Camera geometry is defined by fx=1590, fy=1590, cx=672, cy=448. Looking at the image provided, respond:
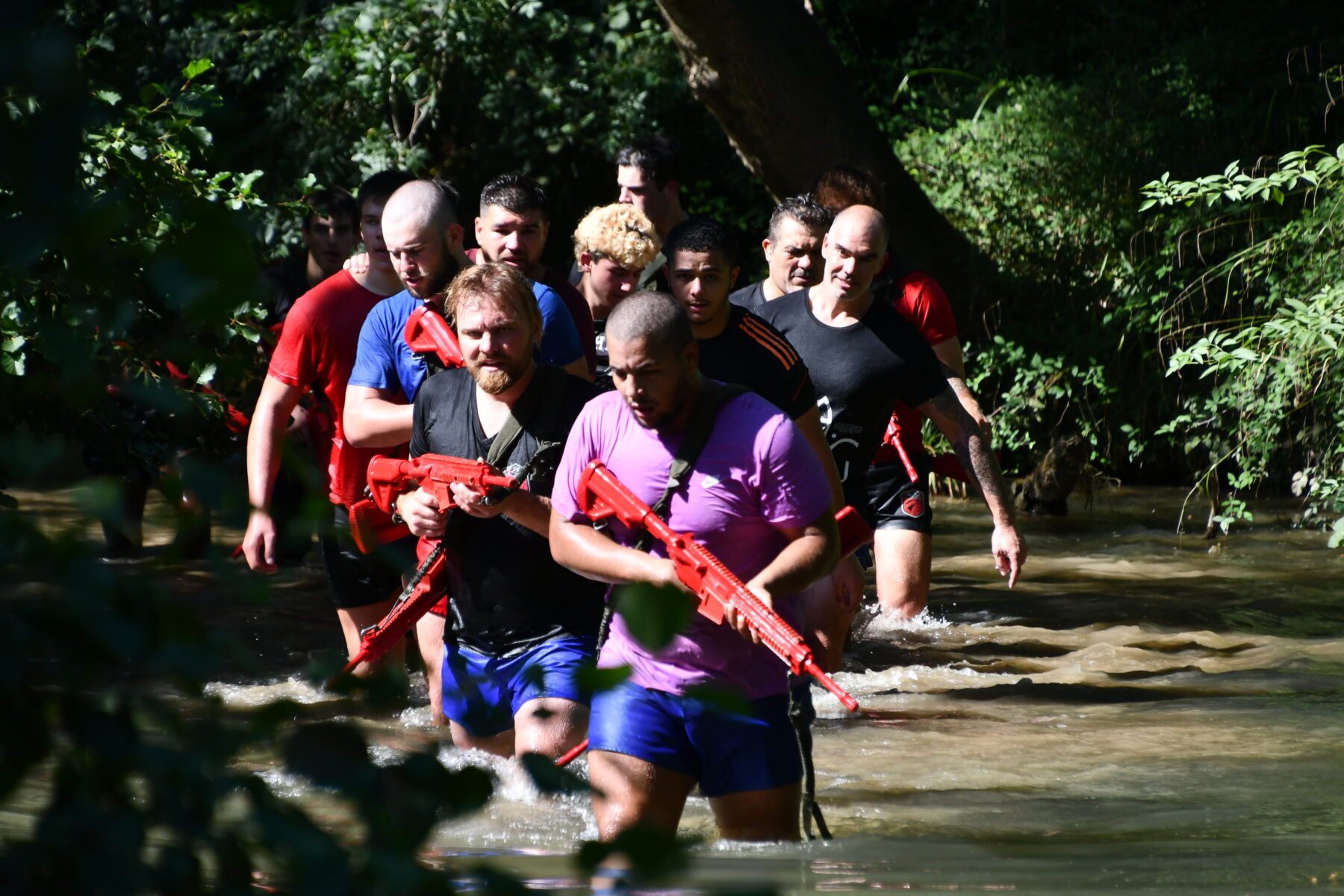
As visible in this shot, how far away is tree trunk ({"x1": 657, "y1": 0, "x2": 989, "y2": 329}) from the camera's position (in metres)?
10.6

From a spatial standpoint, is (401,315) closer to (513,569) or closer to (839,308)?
(513,569)

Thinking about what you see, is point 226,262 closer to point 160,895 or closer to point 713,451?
Answer: point 160,895

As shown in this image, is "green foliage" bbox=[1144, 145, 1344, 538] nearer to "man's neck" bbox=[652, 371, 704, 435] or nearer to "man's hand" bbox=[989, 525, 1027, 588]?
"man's hand" bbox=[989, 525, 1027, 588]

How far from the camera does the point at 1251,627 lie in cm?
782

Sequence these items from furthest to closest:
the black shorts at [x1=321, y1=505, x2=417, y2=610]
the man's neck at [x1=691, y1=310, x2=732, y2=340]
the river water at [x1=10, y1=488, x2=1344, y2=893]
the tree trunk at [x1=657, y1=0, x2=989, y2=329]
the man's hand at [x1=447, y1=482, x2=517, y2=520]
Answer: the tree trunk at [x1=657, y1=0, x2=989, y2=329], the black shorts at [x1=321, y1=505, x2=417, y2=610], the man's neck at [x1=691, y1=310, x2=732, y2=340], the man's hand at [x1=447, y1=482, x2=517, y2=520], the river water at [x1=10, y1=488, x2=1344, y2=893]

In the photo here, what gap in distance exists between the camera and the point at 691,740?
12.7ft

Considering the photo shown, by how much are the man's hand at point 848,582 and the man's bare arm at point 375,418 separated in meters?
1.60

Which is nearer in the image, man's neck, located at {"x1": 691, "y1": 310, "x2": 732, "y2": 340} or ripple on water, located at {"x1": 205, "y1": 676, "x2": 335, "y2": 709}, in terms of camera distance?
man's neck, located at {"x1": 691, "y1": 310, "x2": 732, "y2": 340}

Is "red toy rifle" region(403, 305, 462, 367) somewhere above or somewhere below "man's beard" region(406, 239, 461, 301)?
below

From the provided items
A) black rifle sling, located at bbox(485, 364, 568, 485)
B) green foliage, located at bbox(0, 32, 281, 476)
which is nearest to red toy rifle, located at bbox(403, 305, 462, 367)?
black rifle sling, located at bbox(485, 364, 568, 485)

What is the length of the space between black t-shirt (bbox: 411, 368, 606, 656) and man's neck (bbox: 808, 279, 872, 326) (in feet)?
4.81

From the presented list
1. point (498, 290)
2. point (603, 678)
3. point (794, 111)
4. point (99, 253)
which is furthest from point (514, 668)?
point (794, 111)

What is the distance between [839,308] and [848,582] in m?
1.02

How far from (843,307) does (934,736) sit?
1601mm
